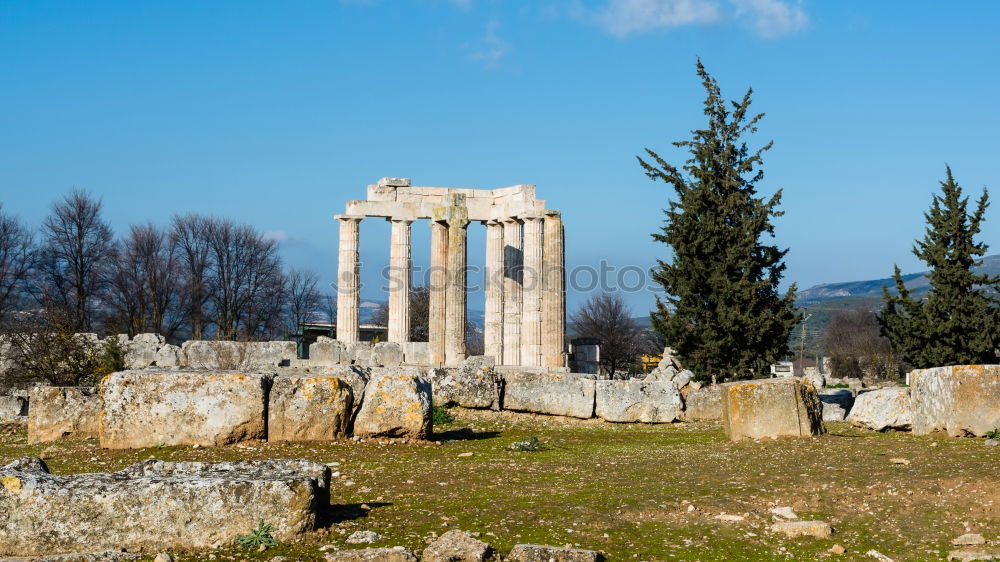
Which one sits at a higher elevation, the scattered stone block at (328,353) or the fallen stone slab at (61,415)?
A: the scattered stone block at (328,353)

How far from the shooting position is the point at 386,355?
33.7 metres

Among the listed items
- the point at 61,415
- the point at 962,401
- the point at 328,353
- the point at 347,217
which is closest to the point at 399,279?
the point at 347,217

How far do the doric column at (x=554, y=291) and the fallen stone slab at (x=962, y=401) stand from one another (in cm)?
2428

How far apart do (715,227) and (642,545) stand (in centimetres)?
2265

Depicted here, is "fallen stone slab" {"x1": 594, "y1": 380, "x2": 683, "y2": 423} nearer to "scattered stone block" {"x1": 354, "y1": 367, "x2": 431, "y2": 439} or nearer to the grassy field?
the grassy field

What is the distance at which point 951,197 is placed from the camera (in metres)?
31.4

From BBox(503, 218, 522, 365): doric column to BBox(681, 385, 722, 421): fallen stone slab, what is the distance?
2253cm

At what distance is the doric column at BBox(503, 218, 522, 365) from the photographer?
4341cm

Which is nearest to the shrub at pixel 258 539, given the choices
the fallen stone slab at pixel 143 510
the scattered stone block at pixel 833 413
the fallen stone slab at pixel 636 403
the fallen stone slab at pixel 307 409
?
the fallen stone slab at pixel 143 510

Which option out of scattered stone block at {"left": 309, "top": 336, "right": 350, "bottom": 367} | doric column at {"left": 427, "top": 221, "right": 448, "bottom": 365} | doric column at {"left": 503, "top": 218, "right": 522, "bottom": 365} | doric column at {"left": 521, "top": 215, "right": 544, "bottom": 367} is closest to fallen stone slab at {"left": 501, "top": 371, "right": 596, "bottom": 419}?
scattered stone block at {"left": 309, "top": 336, "right": 350, "bottom": 367}

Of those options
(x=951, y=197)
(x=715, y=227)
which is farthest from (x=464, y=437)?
(x=951, y=197)

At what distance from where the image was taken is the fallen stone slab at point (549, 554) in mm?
7391

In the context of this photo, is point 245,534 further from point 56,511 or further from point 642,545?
point 642,545

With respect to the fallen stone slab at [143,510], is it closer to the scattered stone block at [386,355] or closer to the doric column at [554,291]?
the scattered stone block at [386,355]
